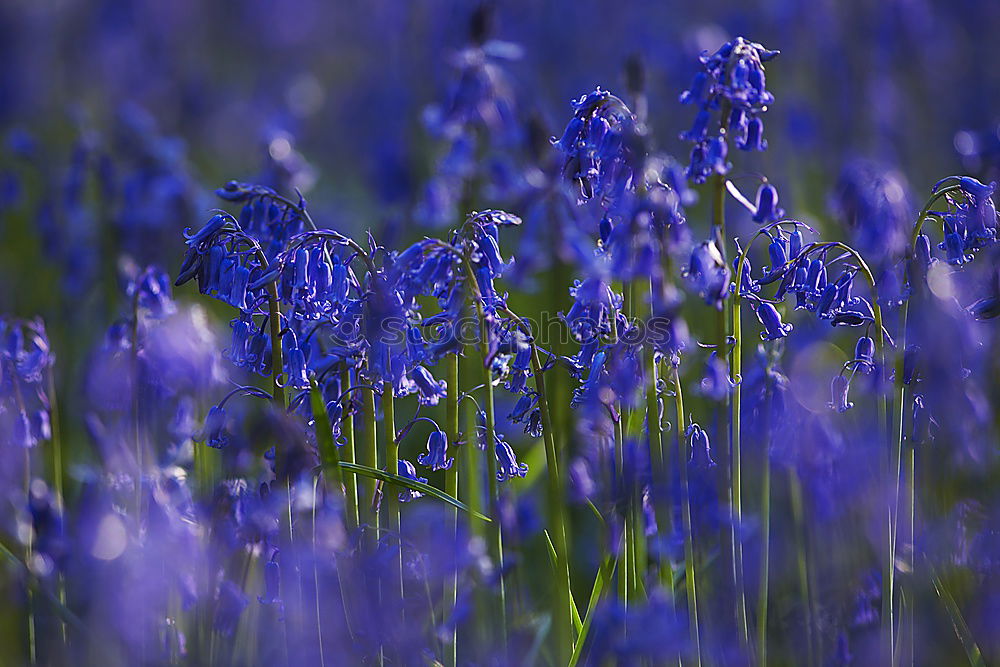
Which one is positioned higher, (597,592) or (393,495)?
(393,495)

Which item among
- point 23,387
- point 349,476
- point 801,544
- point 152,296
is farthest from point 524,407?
point 23,387

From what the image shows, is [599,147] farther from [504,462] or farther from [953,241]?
[953,241]

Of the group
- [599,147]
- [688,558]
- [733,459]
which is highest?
[599,147]

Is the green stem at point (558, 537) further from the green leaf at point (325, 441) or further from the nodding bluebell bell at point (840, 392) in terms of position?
the nodding bluebell bell at point (840, 392)

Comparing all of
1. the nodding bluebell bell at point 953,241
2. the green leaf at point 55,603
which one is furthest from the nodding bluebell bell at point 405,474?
the nodding bluebell bell at point 953,241

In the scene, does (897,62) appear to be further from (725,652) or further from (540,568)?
(725,652)

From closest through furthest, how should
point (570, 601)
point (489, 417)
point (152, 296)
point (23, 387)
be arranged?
point (489, 417)
point (570, 601)
point (152, 296)
point (23, 387)

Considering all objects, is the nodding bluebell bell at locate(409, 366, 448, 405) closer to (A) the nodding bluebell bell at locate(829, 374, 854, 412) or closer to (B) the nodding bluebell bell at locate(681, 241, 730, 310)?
(B) the nodding bluebell bell at locate(681, 241, 730, 310)
